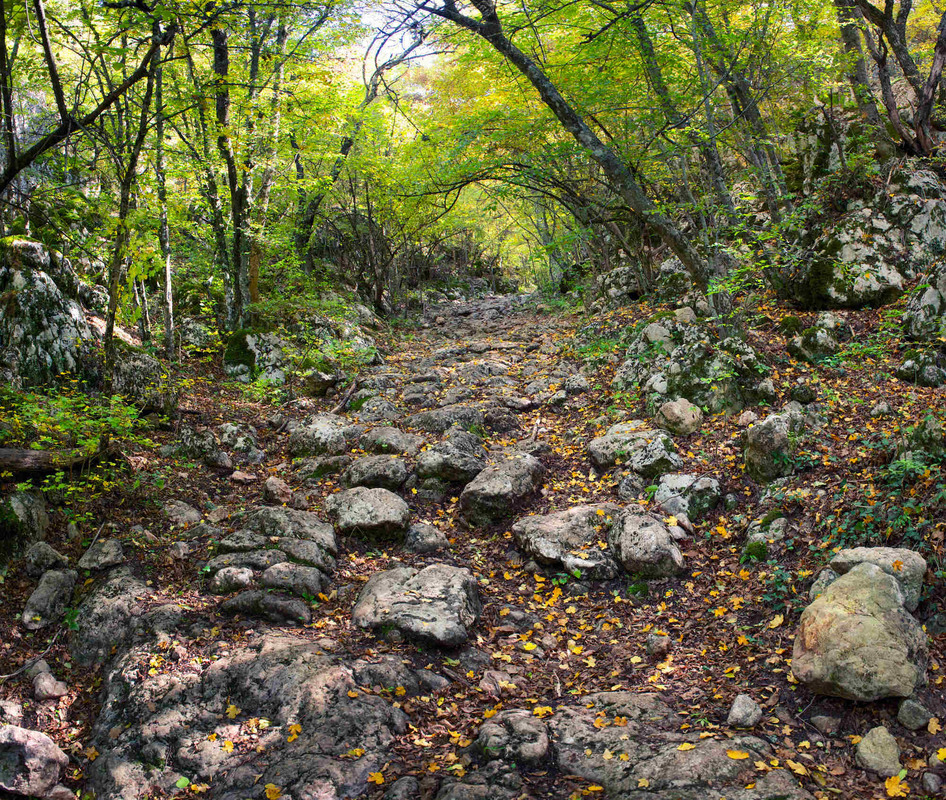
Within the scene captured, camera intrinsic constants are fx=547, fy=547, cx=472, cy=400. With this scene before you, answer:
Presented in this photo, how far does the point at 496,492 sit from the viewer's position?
19.4ft

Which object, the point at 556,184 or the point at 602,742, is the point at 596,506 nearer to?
the point at 602,742

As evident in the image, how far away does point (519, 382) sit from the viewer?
9922mm

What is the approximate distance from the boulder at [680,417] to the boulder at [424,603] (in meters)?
3.29

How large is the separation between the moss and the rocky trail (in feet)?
10.2

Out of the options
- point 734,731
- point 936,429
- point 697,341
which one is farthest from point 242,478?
point 936,429

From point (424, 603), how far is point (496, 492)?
5.65 feet

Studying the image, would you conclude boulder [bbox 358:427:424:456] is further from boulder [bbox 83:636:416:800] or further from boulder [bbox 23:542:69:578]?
boulder [bbox 23:542:69:578]

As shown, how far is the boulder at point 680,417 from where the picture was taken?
259 inches

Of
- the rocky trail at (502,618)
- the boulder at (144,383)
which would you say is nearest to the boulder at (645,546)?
the rocky trail at (502,618)

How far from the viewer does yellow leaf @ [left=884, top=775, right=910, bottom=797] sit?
8.59 feet

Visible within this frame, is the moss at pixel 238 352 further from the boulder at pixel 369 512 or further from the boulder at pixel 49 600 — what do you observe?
the boulder at pixel 49 600

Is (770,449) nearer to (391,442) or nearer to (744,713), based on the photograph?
(744,713)

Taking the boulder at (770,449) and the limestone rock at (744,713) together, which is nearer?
the limestone rock at (744,713)

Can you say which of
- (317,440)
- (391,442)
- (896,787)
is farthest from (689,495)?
(317,440)
